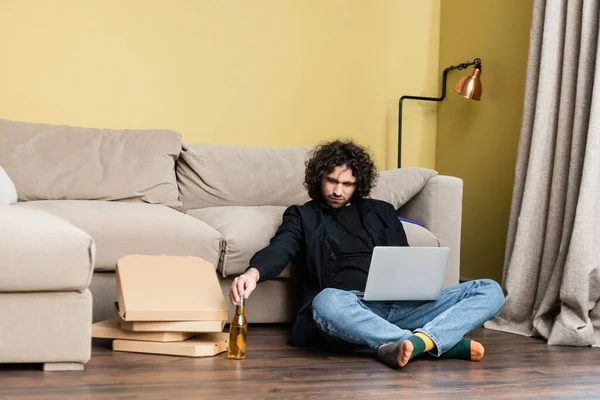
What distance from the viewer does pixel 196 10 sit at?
A: 3875mm

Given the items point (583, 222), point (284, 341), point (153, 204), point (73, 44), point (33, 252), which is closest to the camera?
point (33, 252)

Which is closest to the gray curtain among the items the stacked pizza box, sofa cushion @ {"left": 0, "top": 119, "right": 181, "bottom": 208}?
the stacked pizza box

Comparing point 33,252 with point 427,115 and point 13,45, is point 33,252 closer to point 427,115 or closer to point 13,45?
point 13,45

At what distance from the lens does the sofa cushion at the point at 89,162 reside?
10.3 feet

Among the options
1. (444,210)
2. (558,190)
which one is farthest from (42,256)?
(558,190)

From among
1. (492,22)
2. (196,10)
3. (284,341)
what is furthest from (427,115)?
(284,341)

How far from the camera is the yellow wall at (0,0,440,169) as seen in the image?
144 inches

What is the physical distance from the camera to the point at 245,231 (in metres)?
2.85

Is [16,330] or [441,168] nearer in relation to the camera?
[16,330]

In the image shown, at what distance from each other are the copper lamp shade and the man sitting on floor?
1056 millimetres

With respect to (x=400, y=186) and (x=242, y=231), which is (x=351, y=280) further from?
(x=400, y=186)

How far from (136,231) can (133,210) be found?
17 centimetres

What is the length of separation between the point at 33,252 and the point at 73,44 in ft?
6.33

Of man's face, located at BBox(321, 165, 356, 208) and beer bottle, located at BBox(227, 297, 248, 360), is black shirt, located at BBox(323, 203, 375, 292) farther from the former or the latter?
beer bottle, located at BBox(227, 297, 248, 360)
